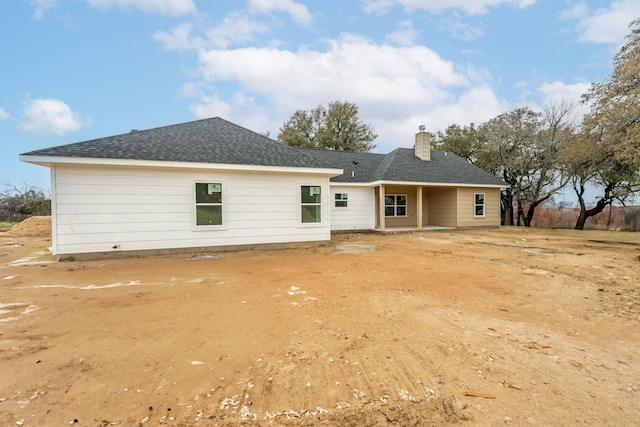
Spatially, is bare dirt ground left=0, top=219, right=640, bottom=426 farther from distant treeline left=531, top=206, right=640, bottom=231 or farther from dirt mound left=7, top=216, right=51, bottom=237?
distant treeline left=531, top=206, right=640, bottom=231

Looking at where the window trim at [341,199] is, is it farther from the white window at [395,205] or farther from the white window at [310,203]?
the white window at [310,203]

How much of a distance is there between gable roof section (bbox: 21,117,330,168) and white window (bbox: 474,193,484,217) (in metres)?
11.7

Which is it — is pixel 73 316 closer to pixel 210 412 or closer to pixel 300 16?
pixel 210 412

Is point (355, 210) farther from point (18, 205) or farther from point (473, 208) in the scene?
point (18, 205)

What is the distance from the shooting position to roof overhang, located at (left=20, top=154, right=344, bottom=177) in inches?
273

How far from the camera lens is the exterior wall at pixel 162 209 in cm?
729

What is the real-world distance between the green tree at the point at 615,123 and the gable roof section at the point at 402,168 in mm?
4658

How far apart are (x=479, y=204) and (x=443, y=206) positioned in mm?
2126

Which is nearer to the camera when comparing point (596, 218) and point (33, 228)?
point (33, 228)

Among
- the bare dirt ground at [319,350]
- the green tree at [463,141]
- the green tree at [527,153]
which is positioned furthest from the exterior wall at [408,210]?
the bare dirt ground at [319,350]

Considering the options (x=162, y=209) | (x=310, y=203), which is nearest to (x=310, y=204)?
(x=310, y=203)

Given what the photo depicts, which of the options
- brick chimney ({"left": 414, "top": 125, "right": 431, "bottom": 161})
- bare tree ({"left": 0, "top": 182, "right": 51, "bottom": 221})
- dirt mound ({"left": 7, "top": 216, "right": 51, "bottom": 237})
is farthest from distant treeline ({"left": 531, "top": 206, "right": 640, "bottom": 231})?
bare tree ({"left": 0, "top": 182, "right": 51, "bottom": 221})

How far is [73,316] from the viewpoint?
356 centimetres

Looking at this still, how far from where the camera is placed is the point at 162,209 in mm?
8047
